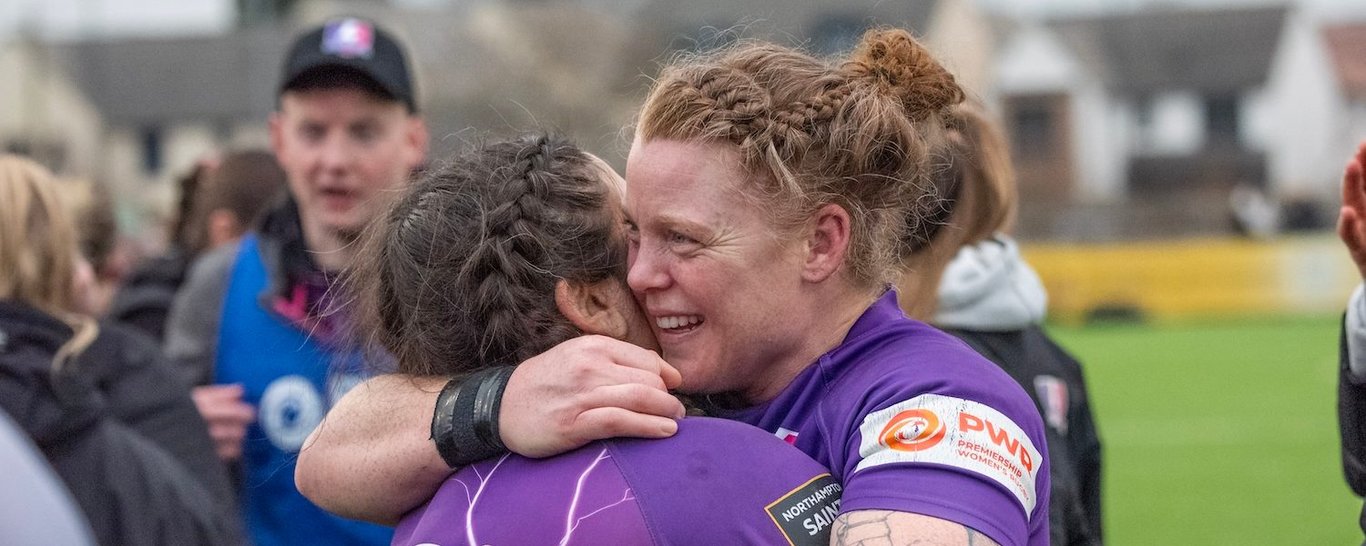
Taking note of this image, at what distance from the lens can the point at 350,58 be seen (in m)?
4.70

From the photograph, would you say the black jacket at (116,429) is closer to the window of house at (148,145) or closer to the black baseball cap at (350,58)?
the black baseball cap at (350,58)

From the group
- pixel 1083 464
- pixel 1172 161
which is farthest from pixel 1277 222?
pixel 1083 464

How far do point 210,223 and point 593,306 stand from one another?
14.4ft

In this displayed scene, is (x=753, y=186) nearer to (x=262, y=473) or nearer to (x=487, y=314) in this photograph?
(x=487, y=314)

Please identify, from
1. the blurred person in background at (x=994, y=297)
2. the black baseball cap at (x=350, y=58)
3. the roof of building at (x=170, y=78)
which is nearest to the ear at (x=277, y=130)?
the black baseball cap at (x=350, y=58)

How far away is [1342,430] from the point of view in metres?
3.29

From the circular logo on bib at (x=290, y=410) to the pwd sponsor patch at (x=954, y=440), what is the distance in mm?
2601

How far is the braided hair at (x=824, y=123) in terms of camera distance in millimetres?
2295

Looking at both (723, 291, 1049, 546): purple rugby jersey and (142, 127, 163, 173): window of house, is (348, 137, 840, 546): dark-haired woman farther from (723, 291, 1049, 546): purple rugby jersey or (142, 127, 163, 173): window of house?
(142, 127, 163, 173): window of house

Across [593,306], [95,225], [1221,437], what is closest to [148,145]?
[1221,437]

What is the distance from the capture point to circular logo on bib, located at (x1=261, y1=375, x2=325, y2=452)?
441 cm

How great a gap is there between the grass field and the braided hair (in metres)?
8.16

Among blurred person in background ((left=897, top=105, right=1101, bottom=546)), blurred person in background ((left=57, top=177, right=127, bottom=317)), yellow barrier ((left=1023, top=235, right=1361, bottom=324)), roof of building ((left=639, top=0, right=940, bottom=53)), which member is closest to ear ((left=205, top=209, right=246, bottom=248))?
blurred person in background ((left=57, top=177, right=127, bottom=317))

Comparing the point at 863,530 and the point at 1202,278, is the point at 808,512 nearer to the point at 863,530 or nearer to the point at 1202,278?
the point at 863,530
